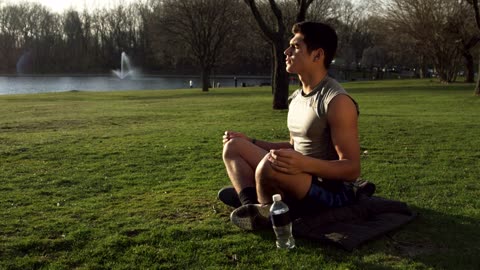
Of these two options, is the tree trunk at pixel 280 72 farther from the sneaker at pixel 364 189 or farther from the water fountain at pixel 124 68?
the water fountain at pixel 124 68

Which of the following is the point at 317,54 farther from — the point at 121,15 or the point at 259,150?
the point at 121,15

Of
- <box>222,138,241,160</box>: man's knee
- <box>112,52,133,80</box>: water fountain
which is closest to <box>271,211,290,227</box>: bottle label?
<box>222,138,241,160</box>: man's knee

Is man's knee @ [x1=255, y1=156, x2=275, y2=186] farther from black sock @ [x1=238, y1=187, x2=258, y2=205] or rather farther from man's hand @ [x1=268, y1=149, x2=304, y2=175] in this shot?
black sock @ [x1=238, y1=187, x2=258, y2=205]

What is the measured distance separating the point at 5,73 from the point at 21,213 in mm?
98105

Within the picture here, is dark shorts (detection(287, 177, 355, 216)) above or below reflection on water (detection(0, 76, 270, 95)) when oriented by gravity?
above

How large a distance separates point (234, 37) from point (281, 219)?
157 feet

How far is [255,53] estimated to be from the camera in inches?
2559

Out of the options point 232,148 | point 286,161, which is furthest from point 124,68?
point 286,161

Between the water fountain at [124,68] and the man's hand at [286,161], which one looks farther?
the water fountain at [124,68]

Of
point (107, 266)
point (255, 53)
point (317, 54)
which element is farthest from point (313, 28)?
point (255, 53)

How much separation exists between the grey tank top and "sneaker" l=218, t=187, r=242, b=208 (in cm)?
85

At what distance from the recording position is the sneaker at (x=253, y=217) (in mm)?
3891

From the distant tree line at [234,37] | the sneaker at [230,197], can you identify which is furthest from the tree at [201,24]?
the sneaker at [230,197]

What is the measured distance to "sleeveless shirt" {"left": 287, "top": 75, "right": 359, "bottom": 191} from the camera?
3783 millimetres
